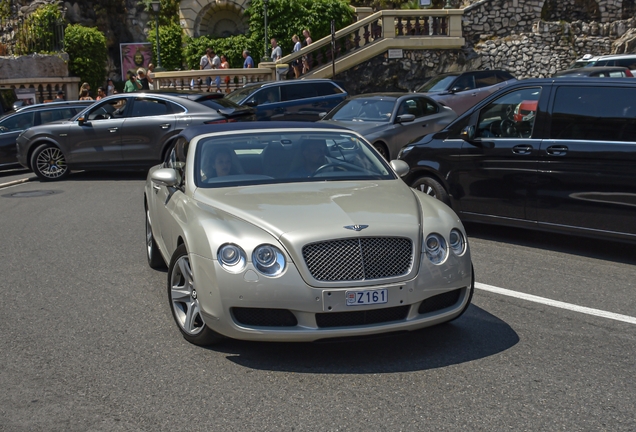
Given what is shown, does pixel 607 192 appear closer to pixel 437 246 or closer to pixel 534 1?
pixel 437 246

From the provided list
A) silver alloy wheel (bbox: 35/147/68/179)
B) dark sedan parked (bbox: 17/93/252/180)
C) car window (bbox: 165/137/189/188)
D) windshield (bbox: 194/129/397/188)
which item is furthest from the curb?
windshield (bbox: 194/129/397/188)

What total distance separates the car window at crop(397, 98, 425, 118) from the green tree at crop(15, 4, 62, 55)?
2237 centimetres

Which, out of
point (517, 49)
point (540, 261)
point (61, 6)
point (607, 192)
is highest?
point (61, 6)

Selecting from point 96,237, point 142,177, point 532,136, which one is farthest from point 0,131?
point 532,136

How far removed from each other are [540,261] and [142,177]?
413 inches

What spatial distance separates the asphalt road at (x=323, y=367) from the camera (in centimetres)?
441

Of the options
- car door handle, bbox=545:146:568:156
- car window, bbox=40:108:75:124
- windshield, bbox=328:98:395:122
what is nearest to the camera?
car door handle, bbox=545:146:568:156

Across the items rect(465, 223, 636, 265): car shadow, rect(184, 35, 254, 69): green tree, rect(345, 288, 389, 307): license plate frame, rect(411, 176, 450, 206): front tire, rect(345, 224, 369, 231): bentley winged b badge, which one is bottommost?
rect(465, 223, 636, 265): car shadow

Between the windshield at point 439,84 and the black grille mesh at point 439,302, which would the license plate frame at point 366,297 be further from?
the windshield at point 439,84

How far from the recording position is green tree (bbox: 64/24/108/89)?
37.3m

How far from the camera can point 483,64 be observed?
3631 centimetres

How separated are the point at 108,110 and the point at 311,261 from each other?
41.3 ft

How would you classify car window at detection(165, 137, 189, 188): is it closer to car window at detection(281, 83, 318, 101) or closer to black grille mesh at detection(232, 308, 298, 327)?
black grille mesh at detection(232, 308, 298, 327)

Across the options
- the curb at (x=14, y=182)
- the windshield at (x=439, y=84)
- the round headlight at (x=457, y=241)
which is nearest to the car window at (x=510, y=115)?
the round headlight at (x=457, y=241)
